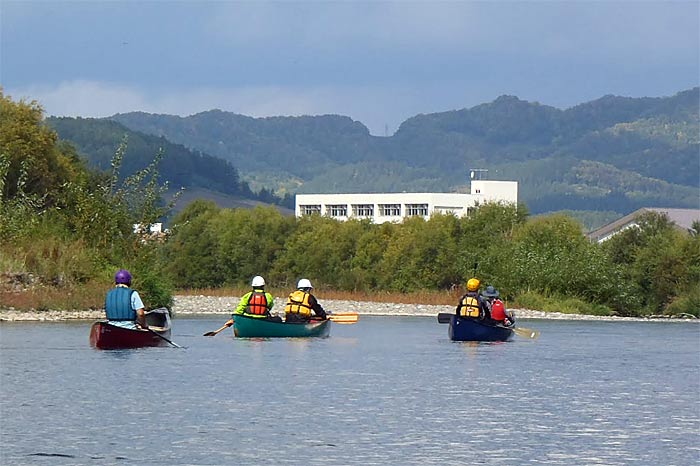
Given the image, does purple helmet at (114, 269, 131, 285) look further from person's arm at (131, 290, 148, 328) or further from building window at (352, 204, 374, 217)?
building window at (352, 204, 374, 217)

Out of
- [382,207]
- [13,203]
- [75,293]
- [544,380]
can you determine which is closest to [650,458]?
[544,380]

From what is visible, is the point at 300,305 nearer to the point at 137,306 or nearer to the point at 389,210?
the point at 137,306

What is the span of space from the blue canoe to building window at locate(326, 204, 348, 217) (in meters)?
128

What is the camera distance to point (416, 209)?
163875mm

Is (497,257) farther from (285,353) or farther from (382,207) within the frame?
(382,207)

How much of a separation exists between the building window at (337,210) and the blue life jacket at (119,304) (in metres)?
135

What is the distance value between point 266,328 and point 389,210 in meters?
127

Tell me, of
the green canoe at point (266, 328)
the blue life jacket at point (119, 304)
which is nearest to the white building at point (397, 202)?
the green canoe at point (266, 328)

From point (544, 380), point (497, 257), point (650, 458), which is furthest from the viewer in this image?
point (497, 257)

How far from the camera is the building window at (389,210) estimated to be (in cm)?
16596

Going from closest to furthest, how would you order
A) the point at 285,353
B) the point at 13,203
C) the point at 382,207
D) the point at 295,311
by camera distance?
the point at 285,353, the point at 295,311, the point at 13,203, the point at 382,207

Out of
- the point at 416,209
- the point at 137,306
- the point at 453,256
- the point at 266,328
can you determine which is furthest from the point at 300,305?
the point at 416,209

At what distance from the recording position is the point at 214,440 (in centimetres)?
2181

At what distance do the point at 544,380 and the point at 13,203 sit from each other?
30.2 metres
